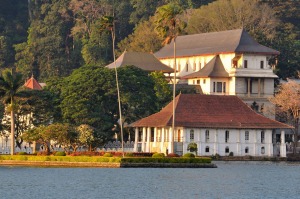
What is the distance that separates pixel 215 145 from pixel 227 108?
4.37 meters

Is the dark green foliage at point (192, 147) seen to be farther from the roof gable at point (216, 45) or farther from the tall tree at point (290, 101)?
the roof gable at point (216, 45)

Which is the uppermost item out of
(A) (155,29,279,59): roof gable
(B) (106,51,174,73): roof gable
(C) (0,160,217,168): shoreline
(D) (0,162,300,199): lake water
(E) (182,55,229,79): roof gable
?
(A) (155,29,279,59): roof gable

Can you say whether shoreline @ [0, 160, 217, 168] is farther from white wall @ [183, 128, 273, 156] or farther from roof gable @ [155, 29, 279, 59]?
roof gable @ [155, 29, 279, 59]

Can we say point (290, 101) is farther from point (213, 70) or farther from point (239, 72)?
point (213, 70)

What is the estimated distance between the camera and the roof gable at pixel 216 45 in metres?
173

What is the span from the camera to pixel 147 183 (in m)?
103

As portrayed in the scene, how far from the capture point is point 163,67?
595 feet

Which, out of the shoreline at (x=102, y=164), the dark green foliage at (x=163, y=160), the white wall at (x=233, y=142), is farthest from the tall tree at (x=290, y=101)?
the shoreline at (x=102, y=164)

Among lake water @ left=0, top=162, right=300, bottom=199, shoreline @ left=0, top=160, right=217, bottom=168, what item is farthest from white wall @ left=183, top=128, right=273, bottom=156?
shoreline @ left=0, top=160, right=217, bottom=168

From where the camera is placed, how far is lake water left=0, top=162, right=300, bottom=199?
93.4 m

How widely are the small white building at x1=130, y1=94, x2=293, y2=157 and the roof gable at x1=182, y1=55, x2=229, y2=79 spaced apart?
855 inches

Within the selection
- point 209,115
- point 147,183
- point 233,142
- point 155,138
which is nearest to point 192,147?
point 209,115

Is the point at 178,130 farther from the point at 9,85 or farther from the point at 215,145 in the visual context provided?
the point at 9,85

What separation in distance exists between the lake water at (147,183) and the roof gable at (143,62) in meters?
54.2
